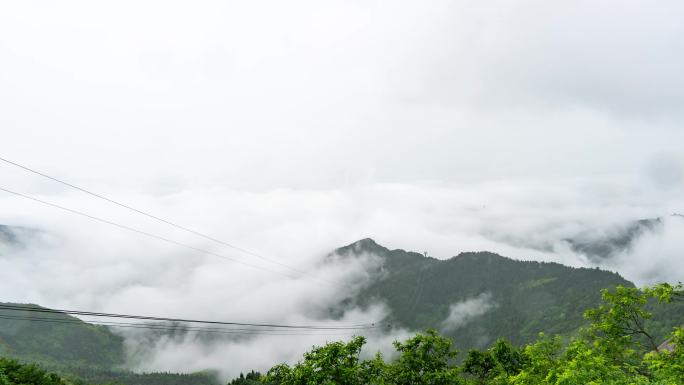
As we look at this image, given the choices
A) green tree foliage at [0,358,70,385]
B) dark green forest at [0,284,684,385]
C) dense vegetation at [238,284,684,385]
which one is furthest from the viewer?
green tree foliage at [0,358,70,385]

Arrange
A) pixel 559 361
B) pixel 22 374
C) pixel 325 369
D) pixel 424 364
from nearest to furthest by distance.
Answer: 1. pixel 559 361
2. pixel 325 369
3. pixel 424 364
4. pixel 22 374

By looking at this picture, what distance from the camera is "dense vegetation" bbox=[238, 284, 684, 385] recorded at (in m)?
24.3

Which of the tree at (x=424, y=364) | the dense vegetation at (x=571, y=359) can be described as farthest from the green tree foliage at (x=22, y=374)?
the tree at (x=424, y=364)

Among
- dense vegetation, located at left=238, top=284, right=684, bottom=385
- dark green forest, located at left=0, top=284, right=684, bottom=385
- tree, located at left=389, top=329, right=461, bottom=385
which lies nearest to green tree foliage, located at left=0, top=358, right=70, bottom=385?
dark green forest, located at left=0, top=284, right=684, bottom=385

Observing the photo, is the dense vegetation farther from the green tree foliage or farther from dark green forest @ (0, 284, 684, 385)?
the green tree foliage

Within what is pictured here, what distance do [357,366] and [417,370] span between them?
9622 mm

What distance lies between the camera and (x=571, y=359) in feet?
105

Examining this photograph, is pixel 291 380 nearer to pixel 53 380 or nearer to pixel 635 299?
pixel 635 299

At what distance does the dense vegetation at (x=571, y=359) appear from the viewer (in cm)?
2434

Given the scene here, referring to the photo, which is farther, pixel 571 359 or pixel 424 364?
pixel 424 364

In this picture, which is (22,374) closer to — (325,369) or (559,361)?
(325,369)

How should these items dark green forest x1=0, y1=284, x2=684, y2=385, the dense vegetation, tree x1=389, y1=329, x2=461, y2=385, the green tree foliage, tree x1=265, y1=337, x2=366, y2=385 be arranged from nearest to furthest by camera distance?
1. the dense vegetation
2. dark green forest x1=0, y1=284, x2=684, y2=385
3. tree x1=265, y1=337, x2=366, y2=385
4. tree x1=389, y1=329, x2=461, y2=385
5. the green tree foliage

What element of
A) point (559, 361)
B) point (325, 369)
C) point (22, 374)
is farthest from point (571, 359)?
point (22, 374)

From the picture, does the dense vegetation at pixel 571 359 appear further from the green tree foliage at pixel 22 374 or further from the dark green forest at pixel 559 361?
the green tree foliage at pixel 22 374
